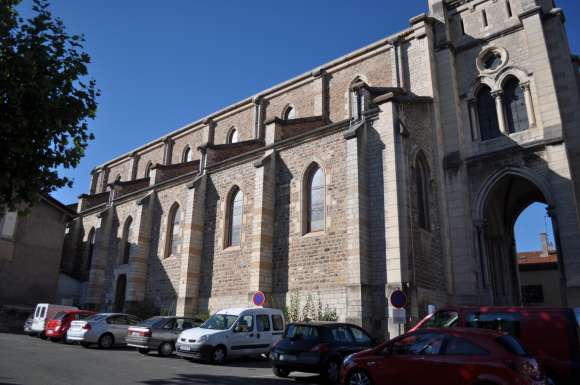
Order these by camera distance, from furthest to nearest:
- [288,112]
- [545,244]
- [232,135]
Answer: [545,244] < [232,135] < [288,112]

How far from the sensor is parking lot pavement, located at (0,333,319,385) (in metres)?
8.24

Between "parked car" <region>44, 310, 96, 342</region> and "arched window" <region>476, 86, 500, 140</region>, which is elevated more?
"arched window" <region>476, 86, 500, 140</region>

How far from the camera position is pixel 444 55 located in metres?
19.6

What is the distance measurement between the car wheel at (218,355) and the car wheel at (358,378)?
540cm

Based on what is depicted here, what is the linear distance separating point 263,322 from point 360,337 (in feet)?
12.2

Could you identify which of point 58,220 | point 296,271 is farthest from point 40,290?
point 296,271

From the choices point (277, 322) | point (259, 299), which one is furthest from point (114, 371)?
point (259, 299)

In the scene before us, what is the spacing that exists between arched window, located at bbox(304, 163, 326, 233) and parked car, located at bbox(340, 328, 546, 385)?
9.78 meters

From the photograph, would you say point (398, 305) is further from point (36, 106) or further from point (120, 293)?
point (120, 293)

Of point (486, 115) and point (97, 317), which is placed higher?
point (486, 115)

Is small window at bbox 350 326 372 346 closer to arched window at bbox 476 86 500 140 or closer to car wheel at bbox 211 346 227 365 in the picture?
car wheel at bbox 211 346 227 365

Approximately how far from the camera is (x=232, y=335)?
12.5 metres

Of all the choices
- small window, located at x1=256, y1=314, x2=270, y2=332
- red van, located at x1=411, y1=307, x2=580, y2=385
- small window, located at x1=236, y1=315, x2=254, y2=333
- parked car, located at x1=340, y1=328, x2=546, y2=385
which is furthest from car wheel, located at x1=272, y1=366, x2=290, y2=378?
red van, located at x1=411, y1=307, x2=580, y2=385

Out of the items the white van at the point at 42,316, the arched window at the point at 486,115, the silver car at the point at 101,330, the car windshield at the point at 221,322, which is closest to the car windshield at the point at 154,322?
the silver car at the point at 101,330
